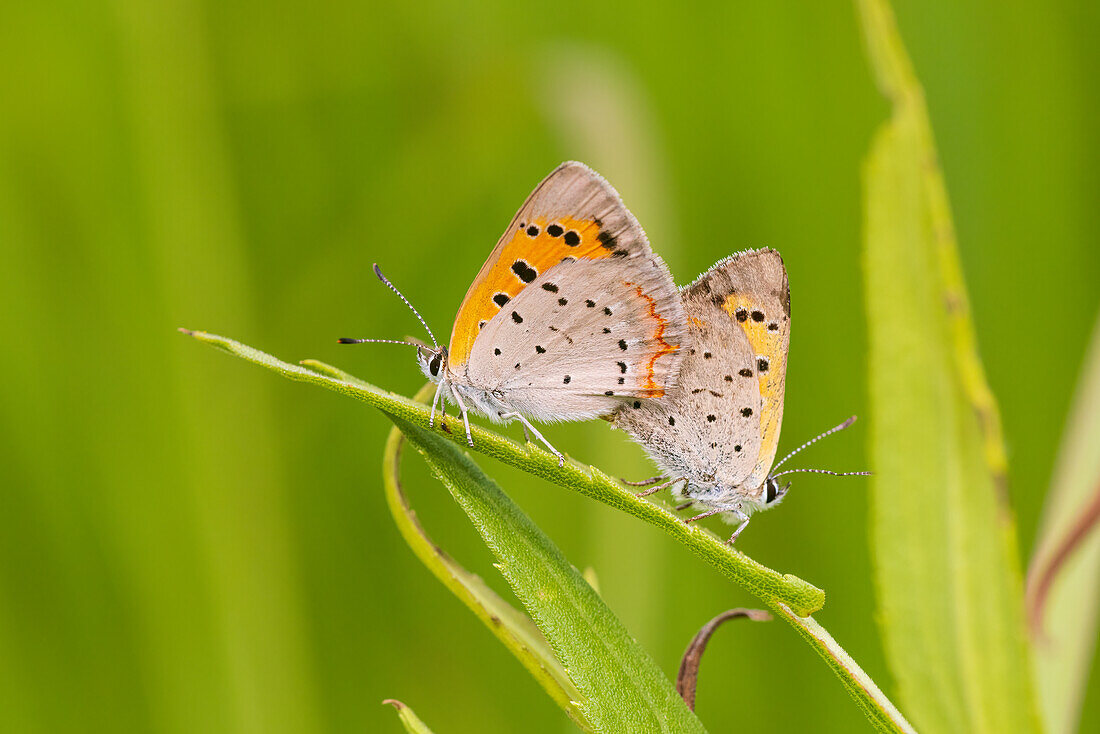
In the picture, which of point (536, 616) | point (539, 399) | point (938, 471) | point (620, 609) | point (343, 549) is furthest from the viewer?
point (343, 549)

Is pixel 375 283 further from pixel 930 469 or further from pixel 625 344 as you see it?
pixel 930 469

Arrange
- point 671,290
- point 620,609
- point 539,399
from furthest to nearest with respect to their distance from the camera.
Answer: point 620,609
point 539,399
point 671,290

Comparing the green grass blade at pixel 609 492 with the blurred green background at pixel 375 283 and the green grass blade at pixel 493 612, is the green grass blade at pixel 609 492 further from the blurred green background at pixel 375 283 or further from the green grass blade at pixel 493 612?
the blurred green background at pixel 375 283

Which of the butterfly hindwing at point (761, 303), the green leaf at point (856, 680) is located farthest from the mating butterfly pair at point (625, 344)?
the green leaf at point (856, 680)

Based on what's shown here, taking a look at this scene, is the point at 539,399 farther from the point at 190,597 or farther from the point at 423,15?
the point at 423,15

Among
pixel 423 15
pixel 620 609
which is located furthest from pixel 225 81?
pixel 620 609
